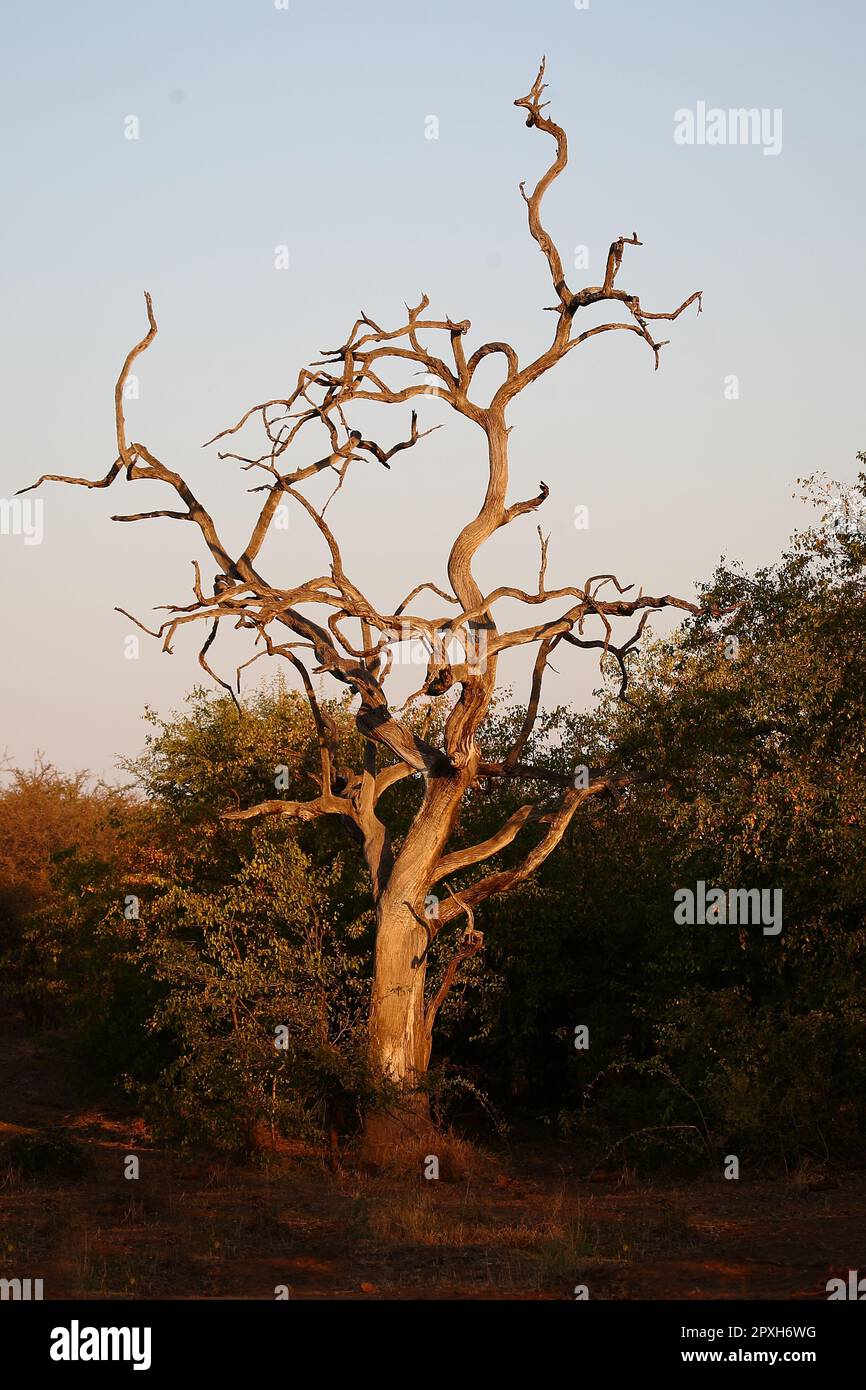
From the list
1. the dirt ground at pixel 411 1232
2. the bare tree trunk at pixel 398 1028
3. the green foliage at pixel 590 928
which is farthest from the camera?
the bare tree trunk at pixel 398 1028

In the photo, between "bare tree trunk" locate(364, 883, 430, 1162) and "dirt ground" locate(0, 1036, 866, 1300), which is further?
"bare tree trunk" locate(364, 883, 430, 1162)

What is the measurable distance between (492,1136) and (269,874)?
461cm

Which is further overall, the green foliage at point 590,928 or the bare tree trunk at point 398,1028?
the bare tree trunk at point 398,1028

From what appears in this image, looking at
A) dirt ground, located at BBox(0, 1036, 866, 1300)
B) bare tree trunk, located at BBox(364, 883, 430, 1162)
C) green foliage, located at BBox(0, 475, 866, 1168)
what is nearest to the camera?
dirt ground, located at BBox(0, 1036, 866, 1300)

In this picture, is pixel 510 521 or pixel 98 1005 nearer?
pixel 510 521

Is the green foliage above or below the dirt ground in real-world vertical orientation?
above

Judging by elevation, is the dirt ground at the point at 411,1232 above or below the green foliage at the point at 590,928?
below

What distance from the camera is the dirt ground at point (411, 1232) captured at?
9391mm

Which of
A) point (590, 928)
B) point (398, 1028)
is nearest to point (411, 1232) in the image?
point (398, 1028)

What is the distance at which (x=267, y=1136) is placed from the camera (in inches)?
600

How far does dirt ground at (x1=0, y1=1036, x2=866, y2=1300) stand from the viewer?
9.39 meters

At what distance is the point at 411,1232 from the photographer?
11.1m
